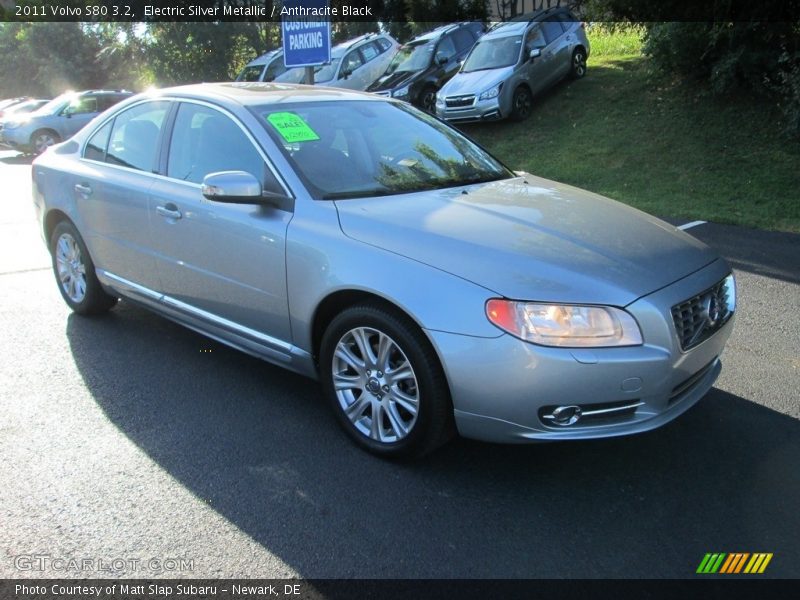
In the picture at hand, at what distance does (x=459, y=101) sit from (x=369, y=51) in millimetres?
5249

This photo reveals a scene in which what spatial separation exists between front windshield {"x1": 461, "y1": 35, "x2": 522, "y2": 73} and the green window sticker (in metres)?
11.4

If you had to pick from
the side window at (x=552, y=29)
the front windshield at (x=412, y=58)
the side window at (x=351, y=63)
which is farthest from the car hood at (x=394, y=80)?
the side window at (x=552, y=29)

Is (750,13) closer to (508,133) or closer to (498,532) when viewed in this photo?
(508,133)

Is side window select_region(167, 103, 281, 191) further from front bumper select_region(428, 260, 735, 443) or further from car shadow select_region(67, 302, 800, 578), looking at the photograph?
front bumper select_region(428, 260, 735, 443)

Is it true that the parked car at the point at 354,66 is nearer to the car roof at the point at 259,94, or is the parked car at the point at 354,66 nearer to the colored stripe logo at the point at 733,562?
the car roof at the point at 259,94

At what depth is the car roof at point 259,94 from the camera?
4.17m

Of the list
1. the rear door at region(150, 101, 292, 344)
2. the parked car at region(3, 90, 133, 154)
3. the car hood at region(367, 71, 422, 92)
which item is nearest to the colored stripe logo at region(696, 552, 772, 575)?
the rear door at region(150, 101, 292, 344)

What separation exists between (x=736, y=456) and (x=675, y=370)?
0.72 m

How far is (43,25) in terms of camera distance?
3522cm

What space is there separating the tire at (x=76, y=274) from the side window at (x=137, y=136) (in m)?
0.74

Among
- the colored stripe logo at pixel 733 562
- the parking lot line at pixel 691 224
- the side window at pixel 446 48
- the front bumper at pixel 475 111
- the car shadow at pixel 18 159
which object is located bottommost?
the car shadow at pixel 18 159

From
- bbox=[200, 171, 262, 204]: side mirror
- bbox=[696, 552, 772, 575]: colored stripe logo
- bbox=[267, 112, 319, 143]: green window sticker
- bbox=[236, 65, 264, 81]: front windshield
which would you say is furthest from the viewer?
bbox=[236, 65, 264, 81]: front windshield

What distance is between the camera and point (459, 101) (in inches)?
554

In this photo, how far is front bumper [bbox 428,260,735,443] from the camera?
9.33ft
